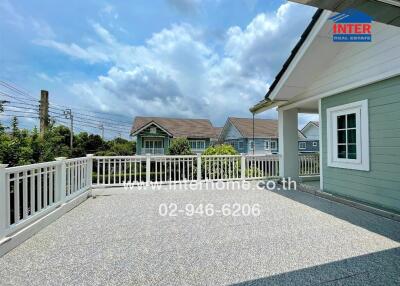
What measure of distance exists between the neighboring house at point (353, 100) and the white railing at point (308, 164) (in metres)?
1.99

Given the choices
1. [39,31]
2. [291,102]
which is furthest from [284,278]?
[39,31]

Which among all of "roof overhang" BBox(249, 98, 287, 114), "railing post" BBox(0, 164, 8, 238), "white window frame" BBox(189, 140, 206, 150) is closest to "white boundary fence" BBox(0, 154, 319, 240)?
"railing post" BBox(0, 164, 8, 238)

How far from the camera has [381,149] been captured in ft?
11.4

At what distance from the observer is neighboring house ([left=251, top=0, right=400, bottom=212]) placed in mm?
3332

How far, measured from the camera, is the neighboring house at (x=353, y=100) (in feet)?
10.9

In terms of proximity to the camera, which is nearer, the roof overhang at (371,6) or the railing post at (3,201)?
the roof overhang at (371,6)

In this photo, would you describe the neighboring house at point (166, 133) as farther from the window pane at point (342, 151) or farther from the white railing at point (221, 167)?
the window pane at point (342, 151)

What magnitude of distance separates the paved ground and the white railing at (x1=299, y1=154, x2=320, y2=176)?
3.16m

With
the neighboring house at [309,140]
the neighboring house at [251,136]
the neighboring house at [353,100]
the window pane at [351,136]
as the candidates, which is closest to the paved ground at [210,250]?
the neighboring house at [353,100]

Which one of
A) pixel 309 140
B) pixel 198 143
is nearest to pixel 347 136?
pixel 198 143

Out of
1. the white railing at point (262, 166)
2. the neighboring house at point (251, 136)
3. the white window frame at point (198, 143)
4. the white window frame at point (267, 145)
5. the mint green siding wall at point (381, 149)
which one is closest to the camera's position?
the mint green siding wall at point (381, 149)

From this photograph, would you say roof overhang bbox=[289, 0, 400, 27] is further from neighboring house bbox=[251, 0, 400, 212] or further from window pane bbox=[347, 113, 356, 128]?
window pane bbox=[347, 113, 356, 128]

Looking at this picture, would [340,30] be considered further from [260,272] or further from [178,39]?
[178,39]

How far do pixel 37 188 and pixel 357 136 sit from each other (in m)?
5.44
